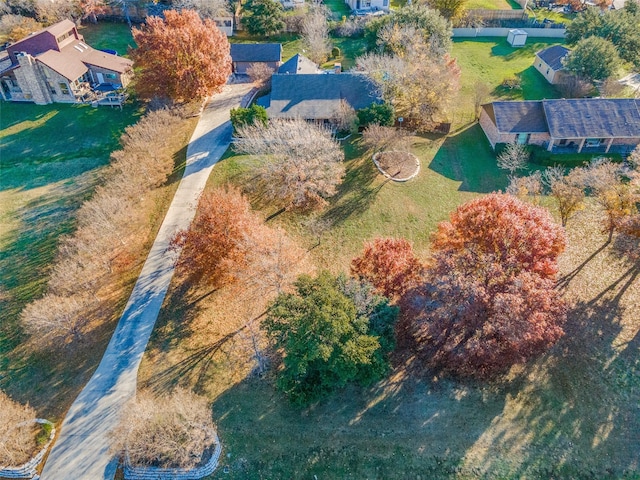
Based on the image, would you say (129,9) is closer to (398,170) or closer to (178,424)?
(398,170)

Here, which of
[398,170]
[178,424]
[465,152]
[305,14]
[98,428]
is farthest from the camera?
[305,14]

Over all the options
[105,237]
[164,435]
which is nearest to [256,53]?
[105,237]

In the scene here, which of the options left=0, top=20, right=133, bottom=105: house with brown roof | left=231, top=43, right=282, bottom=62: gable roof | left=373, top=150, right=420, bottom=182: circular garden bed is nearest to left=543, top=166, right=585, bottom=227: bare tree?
left=373, top=150, right=420, bottom=182: circular garden bed

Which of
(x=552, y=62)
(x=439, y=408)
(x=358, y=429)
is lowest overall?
(x=439, y=408)

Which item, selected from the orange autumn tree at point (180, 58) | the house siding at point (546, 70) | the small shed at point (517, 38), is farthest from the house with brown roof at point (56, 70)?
the small shed at point (517, 38)

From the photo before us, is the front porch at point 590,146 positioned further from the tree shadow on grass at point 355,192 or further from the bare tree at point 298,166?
the bare tree at point 298,166

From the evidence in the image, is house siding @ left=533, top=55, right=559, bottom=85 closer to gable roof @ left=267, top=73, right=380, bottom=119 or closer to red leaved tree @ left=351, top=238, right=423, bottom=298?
gable roof @ left=267, top=73, right=380, bottom=119

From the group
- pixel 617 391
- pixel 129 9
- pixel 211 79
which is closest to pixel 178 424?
pixel 617 391

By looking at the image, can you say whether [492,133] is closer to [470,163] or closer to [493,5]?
[470,163]
